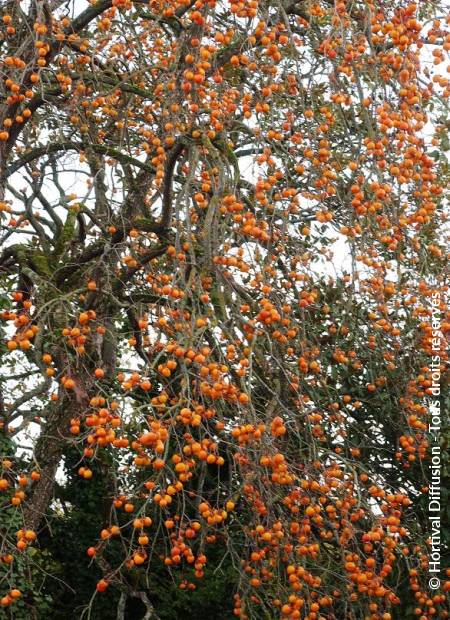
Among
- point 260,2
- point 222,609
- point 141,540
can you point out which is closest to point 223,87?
point 260,2

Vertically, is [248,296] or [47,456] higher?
[248,296]

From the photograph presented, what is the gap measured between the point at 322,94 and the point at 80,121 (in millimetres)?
2246

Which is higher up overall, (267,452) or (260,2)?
(260,2)

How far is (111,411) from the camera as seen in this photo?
320cm

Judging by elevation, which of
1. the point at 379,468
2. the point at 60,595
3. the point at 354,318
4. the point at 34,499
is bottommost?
the point at 60,595

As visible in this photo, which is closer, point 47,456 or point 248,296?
point 248,296

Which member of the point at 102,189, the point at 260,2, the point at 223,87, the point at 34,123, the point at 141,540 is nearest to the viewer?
the point at 141,540

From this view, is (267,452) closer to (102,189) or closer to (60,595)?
(102,189)

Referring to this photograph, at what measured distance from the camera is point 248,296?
3.95m

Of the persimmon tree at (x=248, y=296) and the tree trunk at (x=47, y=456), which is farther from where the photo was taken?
the tree trunk at (x=47, y=456)

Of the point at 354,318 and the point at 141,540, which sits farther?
the point at 354,318

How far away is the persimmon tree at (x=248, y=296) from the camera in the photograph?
335 cm

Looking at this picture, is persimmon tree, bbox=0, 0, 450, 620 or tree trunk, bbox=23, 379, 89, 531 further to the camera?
tree trunk, bbox=23, 379, 89, 531

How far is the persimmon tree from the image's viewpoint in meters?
3.35
